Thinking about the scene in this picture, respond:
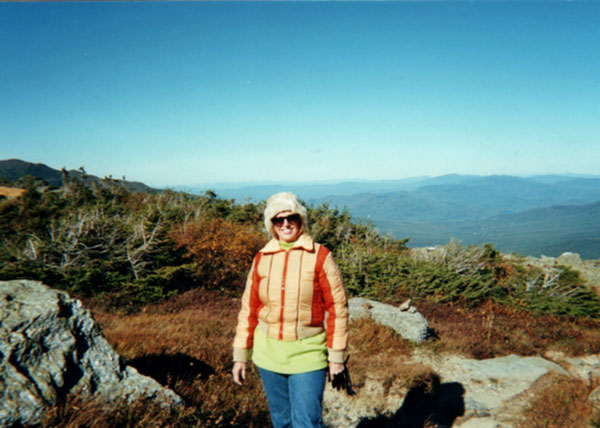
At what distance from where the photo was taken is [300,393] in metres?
2.34

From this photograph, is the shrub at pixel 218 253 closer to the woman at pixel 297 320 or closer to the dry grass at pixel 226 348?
the dry grass at pixel 226 348

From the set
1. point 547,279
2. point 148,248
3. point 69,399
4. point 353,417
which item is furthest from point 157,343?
point 547,279

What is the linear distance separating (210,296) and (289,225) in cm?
776

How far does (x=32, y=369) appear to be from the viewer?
99.3 inches

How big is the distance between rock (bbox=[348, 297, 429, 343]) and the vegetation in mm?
331

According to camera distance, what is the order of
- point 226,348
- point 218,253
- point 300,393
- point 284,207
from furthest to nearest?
point 218,253
point 226,348
point 284,207
point 300,393

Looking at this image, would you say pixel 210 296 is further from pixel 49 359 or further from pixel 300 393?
pixel 300 393

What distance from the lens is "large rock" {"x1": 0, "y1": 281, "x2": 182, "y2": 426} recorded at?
2391 mm

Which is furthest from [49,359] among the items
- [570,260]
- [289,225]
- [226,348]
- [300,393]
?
[570,260]

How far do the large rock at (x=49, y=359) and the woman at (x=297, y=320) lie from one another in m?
1.50

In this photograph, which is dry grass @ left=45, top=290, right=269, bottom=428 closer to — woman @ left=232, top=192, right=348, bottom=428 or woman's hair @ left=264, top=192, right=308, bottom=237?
woman @ left=232, top=192, right=348, bottom=428

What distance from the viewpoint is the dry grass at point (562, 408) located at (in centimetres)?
430

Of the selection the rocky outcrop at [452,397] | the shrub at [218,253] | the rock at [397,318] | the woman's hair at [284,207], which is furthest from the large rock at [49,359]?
the shrub at [218,253]

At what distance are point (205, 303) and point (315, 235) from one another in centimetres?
690
